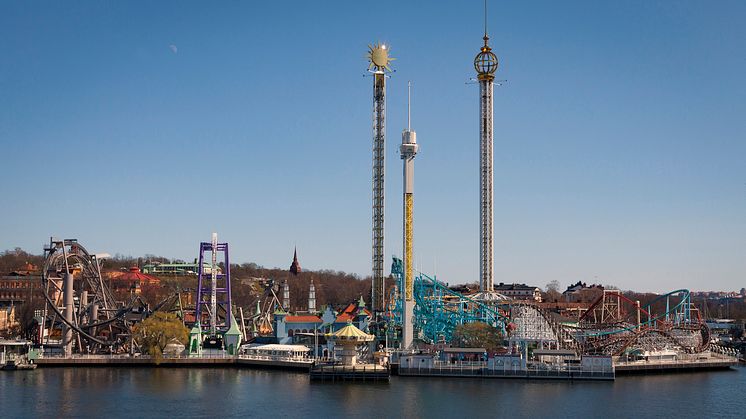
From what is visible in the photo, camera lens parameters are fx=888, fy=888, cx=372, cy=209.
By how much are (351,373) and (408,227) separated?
19305mm

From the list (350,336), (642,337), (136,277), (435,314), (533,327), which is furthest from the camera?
(136,277)

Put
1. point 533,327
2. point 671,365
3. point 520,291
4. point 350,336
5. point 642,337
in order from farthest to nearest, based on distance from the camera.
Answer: point 520,291 → point 642,337 → point 533,327 → point 671,365 → point 350,336

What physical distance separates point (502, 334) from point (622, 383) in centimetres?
1584

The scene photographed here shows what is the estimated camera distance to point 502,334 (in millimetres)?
75438

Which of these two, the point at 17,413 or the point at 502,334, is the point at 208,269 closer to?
the point at 502,334

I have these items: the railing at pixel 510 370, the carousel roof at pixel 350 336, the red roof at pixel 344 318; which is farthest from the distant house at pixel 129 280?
the railing at pixel 510 370

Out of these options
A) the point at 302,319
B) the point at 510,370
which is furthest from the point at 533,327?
the point at 302,319

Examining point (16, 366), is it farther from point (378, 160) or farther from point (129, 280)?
point (129, 280)

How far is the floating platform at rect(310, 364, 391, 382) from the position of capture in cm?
6149

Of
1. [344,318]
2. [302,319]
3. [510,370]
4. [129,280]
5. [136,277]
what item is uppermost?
[136,277]

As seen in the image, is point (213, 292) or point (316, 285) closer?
point (213, 292)

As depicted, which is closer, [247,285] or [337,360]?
[337,360]

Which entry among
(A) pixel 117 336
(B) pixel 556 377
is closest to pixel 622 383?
(B) pixel 556 377

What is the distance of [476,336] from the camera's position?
7269 cm
